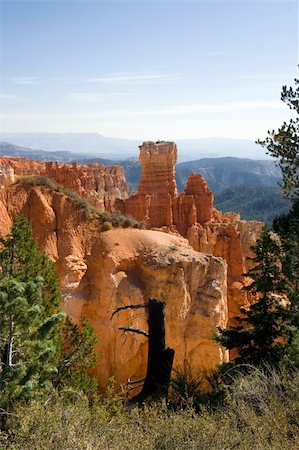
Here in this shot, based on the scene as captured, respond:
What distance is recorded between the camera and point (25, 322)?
11383 millimetres

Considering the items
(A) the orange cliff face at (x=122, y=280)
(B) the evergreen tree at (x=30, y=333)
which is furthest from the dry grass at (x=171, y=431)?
(A) the orange cliff face at (x=122, y=280)

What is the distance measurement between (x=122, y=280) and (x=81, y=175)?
64.7m

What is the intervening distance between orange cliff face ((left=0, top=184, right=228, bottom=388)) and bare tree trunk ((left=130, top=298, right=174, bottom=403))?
708 centimetres

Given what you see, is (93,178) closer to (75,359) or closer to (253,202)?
(253,202)

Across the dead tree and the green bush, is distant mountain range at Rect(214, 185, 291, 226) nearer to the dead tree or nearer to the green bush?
the green bush

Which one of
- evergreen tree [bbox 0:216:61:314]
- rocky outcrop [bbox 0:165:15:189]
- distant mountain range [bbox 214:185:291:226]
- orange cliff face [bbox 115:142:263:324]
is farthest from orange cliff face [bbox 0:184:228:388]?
distant mountain range [bbox 214:185:291:226]

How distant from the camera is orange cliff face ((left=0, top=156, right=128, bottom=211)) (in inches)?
2263

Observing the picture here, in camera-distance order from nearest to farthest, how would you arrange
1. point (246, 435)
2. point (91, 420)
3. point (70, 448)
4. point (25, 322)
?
point (70, 448) < point (246, 435) < point (91, 420) < point (25, 322)

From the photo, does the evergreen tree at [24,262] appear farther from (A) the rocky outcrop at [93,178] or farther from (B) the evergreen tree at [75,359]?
(A) the rocky outcrop at [93,178]

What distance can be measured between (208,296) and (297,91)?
10.1 meters

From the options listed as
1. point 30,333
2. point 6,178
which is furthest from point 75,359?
point 6,178

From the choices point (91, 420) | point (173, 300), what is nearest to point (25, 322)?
point (91, 420)

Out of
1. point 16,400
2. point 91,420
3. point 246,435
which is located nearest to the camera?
point 246,435

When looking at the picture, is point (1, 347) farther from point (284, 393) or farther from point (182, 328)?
point (182, 328)
